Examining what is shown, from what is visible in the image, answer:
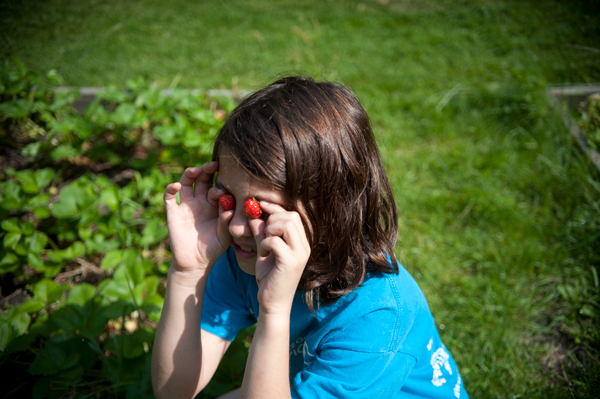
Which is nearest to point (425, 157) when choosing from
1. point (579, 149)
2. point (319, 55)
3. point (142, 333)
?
point (579, 149)

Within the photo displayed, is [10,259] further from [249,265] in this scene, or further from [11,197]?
[249,265]

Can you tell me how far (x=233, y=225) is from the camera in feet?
3.82

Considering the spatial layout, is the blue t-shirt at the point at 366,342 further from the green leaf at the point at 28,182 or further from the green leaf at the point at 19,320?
the green leaf at the point at 28,182

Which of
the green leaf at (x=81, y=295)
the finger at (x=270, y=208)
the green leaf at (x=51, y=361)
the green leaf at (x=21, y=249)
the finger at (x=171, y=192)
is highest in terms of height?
the finger at (x=270, y=208)

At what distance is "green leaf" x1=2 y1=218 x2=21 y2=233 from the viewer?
6.46ft

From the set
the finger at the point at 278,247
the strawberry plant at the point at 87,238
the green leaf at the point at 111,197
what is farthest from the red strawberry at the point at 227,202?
the green leaf at the point at 111,197

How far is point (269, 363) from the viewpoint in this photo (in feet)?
3.40

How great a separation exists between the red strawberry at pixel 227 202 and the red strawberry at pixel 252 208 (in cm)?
12

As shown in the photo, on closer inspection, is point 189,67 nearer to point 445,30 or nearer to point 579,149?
point 445,30

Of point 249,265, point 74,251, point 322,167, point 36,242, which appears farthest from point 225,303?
point 36,242

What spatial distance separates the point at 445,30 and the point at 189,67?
144 inches

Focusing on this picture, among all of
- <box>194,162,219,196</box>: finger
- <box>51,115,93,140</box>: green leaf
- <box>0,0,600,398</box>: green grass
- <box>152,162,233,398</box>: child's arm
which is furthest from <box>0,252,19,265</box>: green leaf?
<box>0,0,600,398</box>: green grass

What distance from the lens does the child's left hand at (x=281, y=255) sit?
102cm

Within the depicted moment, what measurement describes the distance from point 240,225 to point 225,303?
51cm
